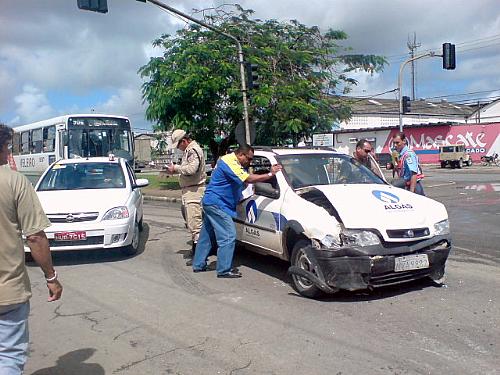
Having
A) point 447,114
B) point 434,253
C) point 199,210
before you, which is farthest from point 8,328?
point 447,114

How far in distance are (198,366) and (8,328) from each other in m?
1.60

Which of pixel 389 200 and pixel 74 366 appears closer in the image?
pixel 74 366

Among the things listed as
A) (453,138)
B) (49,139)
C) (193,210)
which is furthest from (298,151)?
(453,138)

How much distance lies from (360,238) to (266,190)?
170 cm

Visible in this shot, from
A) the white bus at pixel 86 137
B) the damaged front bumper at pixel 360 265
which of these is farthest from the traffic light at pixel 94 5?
the damaged front bumper at pixel 360 265

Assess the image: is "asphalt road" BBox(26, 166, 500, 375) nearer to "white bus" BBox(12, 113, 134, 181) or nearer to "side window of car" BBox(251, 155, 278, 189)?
"side window of car" BBox(251, 155, 278, 189)

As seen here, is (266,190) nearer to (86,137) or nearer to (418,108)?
(86,137)

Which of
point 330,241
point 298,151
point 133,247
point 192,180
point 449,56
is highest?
point 449,56

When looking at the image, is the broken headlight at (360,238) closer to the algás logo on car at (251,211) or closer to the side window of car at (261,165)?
the algás logo on car at (251,211)

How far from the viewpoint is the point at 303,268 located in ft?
18.7

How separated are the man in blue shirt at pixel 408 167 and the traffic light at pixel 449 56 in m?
13.1

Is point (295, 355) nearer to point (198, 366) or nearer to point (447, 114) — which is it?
point (198, 366)

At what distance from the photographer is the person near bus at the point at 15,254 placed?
2.78m

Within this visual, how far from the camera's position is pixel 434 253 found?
5.52 metres
